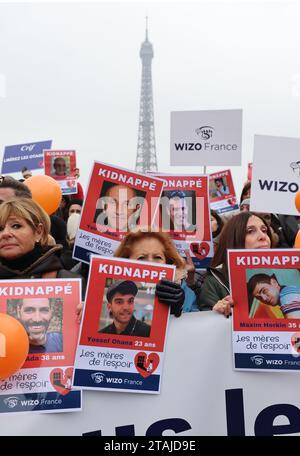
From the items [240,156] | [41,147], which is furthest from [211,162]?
[41,147]

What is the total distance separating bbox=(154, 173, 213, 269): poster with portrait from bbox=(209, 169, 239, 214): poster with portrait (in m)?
3.74

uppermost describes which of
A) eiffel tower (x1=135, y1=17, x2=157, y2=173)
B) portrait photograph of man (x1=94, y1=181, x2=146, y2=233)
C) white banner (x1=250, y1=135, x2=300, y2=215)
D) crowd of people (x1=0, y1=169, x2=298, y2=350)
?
eiffel tower (x1=135, y1=17, x2=157, y2=173)

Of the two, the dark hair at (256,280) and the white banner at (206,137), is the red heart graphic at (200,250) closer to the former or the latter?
the dark hair at (256,280)

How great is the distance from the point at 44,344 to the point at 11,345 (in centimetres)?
28

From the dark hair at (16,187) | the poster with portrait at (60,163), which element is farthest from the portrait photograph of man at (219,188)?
the dark hair at (16,187)

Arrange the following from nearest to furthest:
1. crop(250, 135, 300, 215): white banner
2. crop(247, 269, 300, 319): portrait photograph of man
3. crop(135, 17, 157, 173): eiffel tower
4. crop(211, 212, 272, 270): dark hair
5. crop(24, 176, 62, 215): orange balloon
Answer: crop(247, 269, 300, 319): portrait photograph of man < crop(211, 212, 272, 270): dark hair < crop(250, 135, 300, 215): white banner < crop(24, 176, 62, 215): orange balloon < crop(135, 17, 157, 173): eiffel tower

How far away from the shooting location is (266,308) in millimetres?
4168

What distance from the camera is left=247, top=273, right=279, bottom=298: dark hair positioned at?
4.17 metres

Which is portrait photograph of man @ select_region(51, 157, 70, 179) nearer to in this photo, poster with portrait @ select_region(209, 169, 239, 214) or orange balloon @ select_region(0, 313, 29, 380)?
poster with portrait @ select_region(209, 169, 239, 214)

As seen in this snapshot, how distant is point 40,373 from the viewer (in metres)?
3.98

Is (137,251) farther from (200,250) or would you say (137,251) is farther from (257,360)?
(200,250)

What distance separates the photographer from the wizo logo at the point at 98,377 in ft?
13.3

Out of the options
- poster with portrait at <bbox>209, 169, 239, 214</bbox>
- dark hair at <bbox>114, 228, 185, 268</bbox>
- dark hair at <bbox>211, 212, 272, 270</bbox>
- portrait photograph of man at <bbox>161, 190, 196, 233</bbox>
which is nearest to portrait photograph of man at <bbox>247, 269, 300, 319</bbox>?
dark hair at <bbox>114, 228, 185, 268</bbox>

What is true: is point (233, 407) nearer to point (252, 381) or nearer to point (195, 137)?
point (252, 381)
